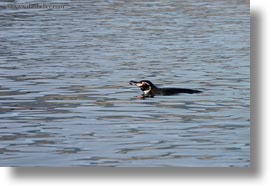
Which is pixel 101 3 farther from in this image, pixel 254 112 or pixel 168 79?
pixel 254 112

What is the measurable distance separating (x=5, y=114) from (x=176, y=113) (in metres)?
1.15

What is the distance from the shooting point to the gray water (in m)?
11.2

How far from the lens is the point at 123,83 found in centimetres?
1211

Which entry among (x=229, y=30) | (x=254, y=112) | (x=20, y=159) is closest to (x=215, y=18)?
(x=229, y=30)

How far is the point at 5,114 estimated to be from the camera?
11523 mm

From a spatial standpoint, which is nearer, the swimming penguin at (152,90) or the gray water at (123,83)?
the gray water at (123,83)

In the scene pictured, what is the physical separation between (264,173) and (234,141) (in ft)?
0.94

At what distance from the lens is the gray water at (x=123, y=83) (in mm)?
11164

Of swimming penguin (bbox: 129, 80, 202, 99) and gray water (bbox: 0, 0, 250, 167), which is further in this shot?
swimming penguin (bbox: 129, 80, 202, 99)

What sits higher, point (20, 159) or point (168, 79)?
point (168, 79)
